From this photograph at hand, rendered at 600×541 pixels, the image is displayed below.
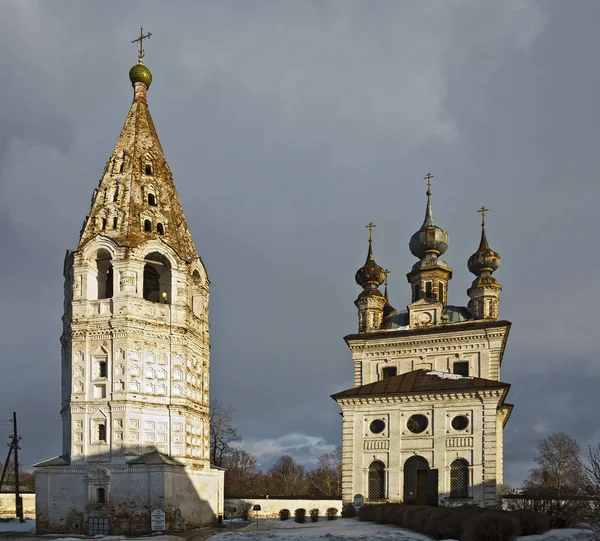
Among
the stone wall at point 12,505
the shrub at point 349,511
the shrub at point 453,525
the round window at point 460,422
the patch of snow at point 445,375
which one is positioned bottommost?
the stone wall at point 12,505

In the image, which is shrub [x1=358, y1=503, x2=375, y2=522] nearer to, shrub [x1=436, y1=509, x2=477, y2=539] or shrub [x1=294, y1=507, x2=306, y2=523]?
shrub [x1=294, y1=507, x2=306, y2=523]

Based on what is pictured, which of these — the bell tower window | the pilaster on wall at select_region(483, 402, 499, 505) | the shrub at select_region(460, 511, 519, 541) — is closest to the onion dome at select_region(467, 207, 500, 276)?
the bell tower window

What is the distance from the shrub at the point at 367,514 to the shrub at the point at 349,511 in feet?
6.36

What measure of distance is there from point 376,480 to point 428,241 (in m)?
15.4

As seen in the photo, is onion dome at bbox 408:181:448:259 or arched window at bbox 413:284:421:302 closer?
arched window at bbox 413:284:421:302

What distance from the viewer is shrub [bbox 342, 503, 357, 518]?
1312 inches

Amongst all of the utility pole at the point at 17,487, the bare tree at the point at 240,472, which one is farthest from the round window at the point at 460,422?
the bare tree at the point at 240,472

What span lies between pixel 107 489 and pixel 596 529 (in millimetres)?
19089

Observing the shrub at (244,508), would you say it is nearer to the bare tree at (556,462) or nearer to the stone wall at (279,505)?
the stone wall at (279,505)

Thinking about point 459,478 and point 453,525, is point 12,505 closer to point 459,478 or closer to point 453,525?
point 459,478

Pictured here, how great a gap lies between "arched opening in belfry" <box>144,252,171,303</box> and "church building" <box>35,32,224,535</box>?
73 millimetres

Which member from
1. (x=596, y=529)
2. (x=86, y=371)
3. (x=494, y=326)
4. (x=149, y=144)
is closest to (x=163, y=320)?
Result: (x=86, y=371)

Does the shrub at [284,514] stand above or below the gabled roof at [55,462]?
below

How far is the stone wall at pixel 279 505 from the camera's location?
38.8m
